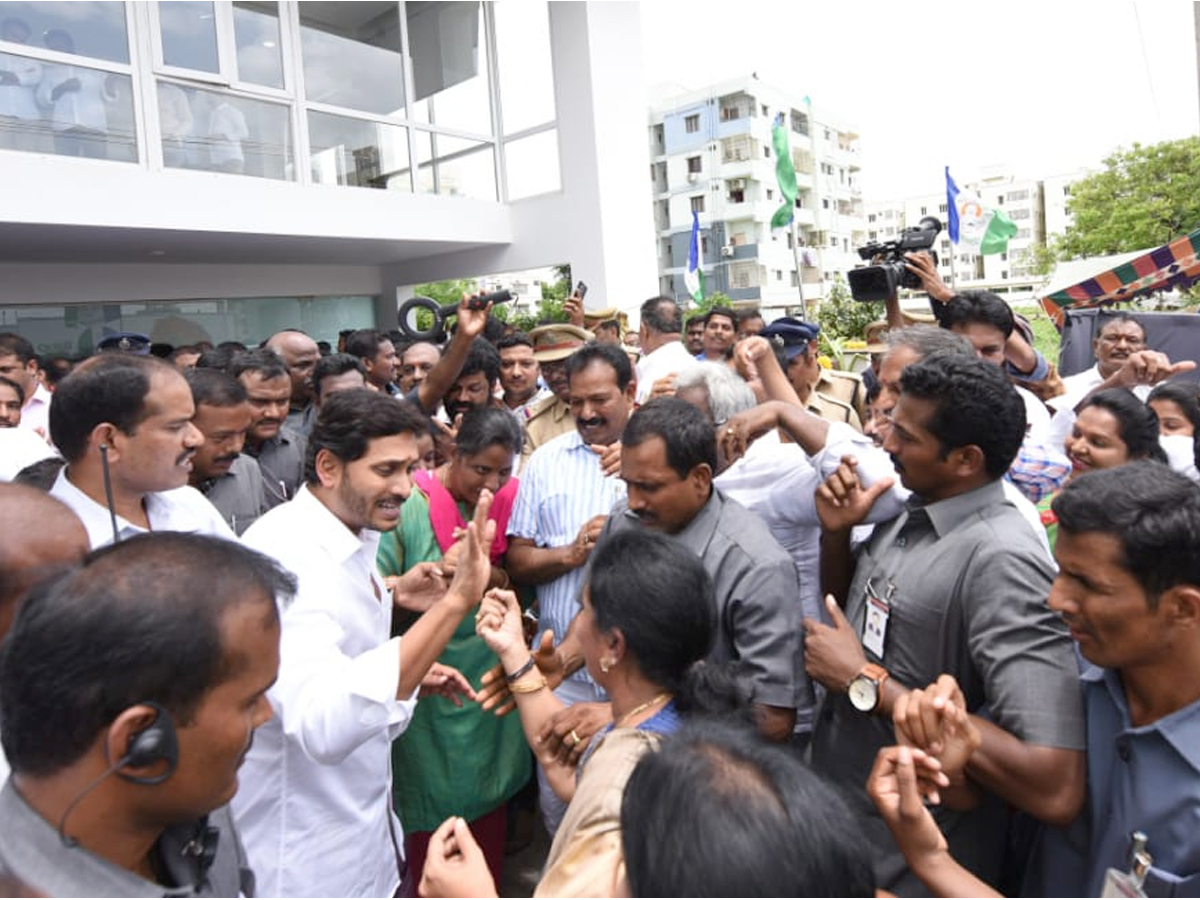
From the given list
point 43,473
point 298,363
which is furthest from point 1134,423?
point 298,363

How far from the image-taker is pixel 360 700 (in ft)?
5.11

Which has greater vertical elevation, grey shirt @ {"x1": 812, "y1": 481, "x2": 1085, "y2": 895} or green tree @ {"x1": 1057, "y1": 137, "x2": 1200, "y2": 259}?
green tree @ {"x1": 1057, "y1": 137, "x2": 1200, "y2": 259}

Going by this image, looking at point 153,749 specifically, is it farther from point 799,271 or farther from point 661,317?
point 799,271

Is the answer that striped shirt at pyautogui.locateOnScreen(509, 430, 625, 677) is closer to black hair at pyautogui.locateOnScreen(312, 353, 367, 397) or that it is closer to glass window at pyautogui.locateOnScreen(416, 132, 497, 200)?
black hair at pyautogui.locateOnScreen(312, 353, 367, 397)

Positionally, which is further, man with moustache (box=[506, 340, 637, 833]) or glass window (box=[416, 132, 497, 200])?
glass window (box=[416, 132, 497, 200])

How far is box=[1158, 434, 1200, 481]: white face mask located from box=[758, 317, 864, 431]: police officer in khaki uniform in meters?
1.30

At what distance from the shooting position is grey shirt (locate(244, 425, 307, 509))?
371 centimetres

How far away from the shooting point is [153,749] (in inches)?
37.6

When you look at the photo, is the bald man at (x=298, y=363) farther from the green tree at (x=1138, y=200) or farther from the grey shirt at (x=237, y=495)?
the green tree at (x=1138, y=200)

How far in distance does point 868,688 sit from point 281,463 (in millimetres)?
2982

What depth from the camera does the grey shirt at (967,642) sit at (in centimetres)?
149

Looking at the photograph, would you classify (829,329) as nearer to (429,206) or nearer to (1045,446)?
(429,206)

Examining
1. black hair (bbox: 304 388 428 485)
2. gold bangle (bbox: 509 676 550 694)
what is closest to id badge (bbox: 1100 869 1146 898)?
gold bangle (bbox: 509 676 550 694)

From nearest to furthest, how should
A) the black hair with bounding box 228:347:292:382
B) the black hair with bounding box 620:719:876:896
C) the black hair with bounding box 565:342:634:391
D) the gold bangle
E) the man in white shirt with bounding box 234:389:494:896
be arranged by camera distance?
1. the black hair with bounding box 620:719:876:896
2. the man in white shirt with bounding box 234:389:494:896
3. the gold bangle
4. the black hair with bounding box 565:342:634:391
5. the black hair with bounding box 228:347:292:382
